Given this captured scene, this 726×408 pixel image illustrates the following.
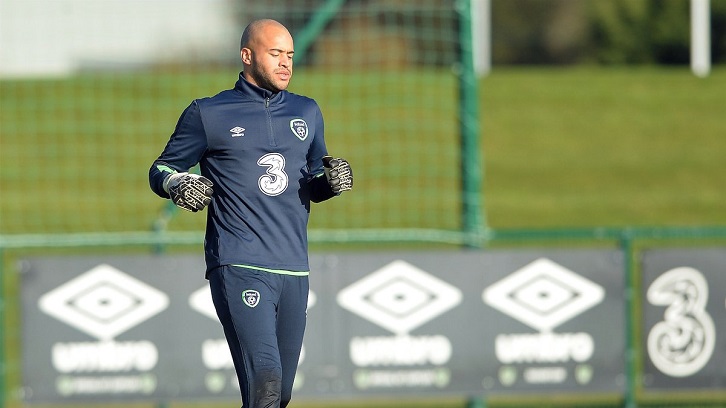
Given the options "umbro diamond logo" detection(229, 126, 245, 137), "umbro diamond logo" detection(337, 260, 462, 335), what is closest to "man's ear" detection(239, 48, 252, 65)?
"umbro diamond logo" detection(229, 126, 245, 137)

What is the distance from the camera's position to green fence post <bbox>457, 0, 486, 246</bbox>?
342 inches

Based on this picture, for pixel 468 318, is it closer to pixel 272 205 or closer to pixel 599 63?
pixel 272 205

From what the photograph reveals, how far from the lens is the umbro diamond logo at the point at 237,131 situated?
536cm

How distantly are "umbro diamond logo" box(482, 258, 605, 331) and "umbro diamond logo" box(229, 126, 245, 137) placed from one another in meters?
3.59

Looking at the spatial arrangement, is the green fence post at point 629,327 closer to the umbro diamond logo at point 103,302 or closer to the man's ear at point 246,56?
the umbro diamond logo at point 103,302

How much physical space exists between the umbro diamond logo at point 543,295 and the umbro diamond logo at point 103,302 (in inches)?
90.6

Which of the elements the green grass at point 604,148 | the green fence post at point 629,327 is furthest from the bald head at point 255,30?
the green grass at point 604,148

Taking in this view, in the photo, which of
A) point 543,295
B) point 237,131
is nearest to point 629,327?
point 543,295

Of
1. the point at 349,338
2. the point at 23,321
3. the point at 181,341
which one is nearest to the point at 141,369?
the point at 181,341

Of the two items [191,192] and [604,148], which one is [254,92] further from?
[604,148]

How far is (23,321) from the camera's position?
27.5 feet

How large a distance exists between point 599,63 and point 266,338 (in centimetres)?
2425

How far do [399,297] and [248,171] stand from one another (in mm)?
3345

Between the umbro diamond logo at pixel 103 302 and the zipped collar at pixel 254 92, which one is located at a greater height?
the zipped collar at pixel 254 92
